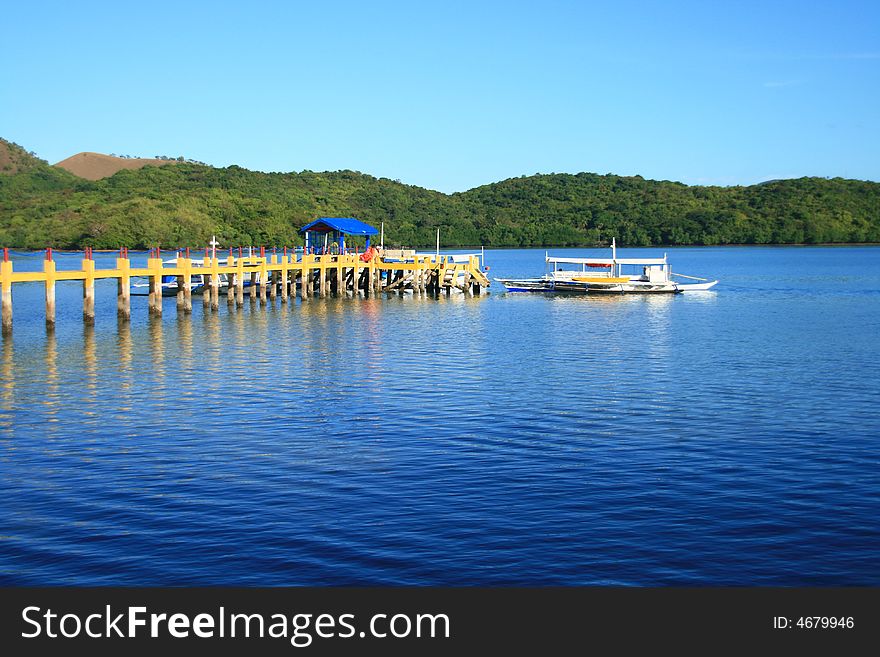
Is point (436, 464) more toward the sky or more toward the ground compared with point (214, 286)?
more toward the ground

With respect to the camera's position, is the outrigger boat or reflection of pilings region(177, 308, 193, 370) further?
the outrigger boat

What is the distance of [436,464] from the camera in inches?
862

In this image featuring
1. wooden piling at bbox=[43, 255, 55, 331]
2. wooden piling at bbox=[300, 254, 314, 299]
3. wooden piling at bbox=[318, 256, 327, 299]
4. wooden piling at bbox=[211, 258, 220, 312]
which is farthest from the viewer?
wooden piling at bbox=[318, 256, 327, 299]

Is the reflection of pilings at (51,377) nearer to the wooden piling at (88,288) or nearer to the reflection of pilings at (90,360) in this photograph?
the reflection of pilings at (90,360)

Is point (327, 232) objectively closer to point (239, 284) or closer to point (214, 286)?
point (239, 284)

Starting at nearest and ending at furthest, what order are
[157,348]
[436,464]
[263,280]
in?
1. [436,464]
2. [157,348]
3. [263,280]

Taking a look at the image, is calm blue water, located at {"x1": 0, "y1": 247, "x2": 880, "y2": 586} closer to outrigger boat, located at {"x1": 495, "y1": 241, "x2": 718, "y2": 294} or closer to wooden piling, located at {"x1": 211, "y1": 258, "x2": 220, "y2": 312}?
wooden piling, located at {"x1": 211, "y1": 258, "x2": 220, "y2": 312}

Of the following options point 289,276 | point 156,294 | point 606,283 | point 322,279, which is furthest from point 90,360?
Answer: point 606,283

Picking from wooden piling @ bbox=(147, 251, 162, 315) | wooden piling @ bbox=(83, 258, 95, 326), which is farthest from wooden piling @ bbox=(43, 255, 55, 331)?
wooden piling @ bbox=(147, 251, 162, 315)

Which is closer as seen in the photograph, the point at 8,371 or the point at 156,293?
the point at 8,371

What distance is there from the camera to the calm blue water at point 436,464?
1578 cm

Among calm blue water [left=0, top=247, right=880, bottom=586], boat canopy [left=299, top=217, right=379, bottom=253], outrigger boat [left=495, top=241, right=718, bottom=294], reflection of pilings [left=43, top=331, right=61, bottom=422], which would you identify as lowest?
calm blue water [left=0, top=247, right=880, bottom=586]

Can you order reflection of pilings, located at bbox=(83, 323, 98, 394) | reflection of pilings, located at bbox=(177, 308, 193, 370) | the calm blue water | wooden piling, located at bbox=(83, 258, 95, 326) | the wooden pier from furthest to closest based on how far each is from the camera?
the wooden pier < wooden piling, located at bbox=(83, 258, 95, 326) < reflection of pilings, located at bbox=(177, 308, 193, 370) < reflection of pilings, located at bbox=(83, 323, 98, 394) < the calm blue water

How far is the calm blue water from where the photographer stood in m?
15.8
